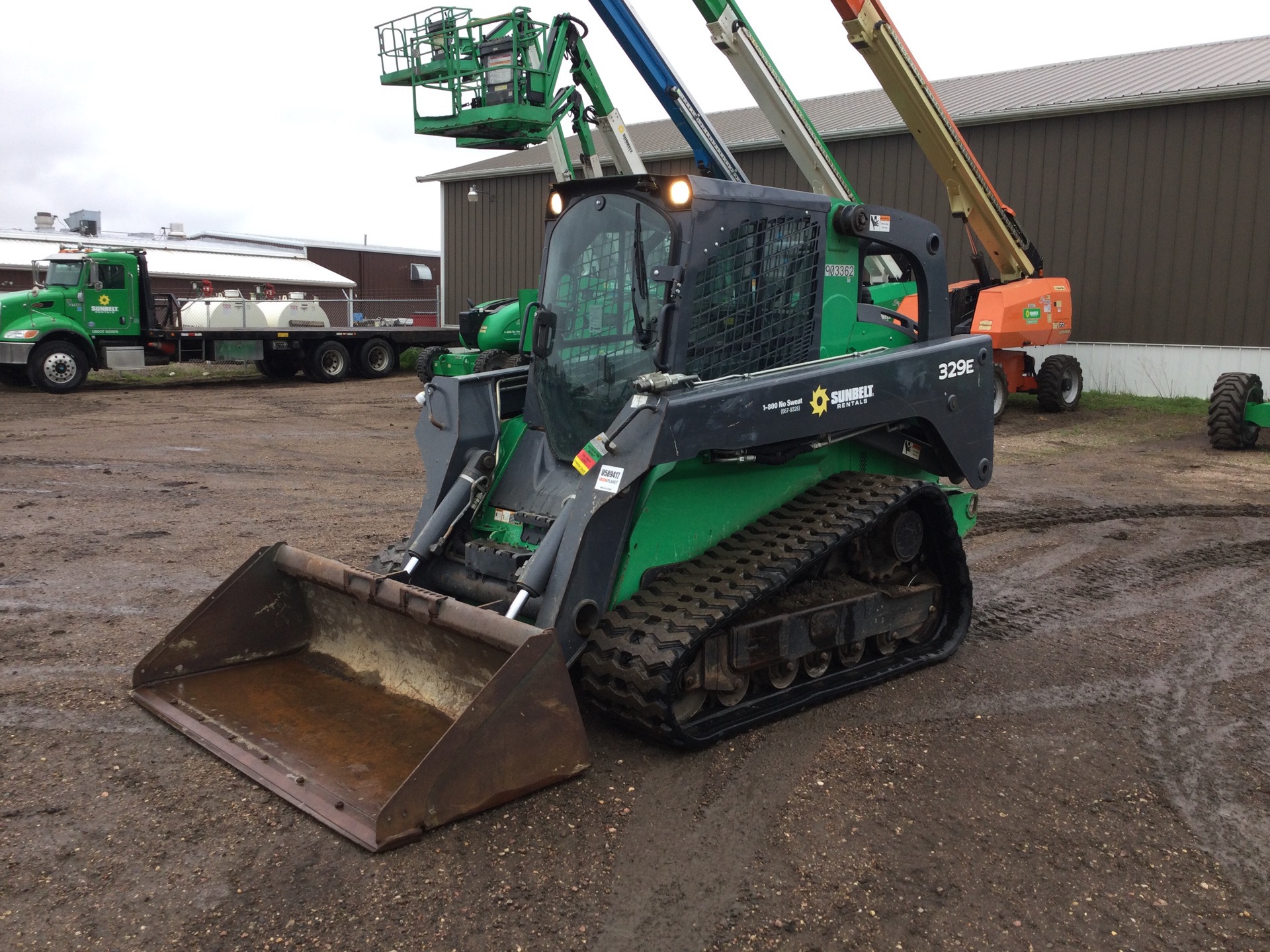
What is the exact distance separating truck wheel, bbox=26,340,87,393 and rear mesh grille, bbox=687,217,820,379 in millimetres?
18017

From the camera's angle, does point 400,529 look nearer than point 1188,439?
Yes

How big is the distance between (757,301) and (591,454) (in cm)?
122

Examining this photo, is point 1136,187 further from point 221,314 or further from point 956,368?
point 221,314

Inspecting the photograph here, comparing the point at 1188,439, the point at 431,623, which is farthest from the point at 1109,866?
the point at 1188,439

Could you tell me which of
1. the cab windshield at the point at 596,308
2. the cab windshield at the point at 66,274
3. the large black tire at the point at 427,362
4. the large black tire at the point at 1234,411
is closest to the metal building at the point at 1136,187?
the large black tire at the point at 1234,411

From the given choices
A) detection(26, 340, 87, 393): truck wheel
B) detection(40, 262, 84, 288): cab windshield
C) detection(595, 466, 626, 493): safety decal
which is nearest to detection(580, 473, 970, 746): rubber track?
detection(595, 466, 626, 493): safety decal

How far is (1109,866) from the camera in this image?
145 inches

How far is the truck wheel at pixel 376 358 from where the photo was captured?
935 inches

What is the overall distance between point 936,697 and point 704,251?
2357mm

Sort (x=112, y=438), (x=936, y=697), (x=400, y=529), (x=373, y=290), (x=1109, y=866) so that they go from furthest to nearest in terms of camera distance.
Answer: (x=373, y=290)
(x=112, y=438)
(x=400, y=529)
(x=936, y=697)
(x=1109, y=866)

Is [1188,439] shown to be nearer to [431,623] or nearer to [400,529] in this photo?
[400,529]

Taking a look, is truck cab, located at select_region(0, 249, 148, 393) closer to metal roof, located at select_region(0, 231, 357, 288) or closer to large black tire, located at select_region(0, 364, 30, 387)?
large black tire, located at select_region(0, 364, 30, 387)

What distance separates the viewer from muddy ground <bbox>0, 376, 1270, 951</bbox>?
3.32 meters

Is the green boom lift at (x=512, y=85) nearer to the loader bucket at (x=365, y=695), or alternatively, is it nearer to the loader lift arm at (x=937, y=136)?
the loader lift arm at (x=937, y=136)
